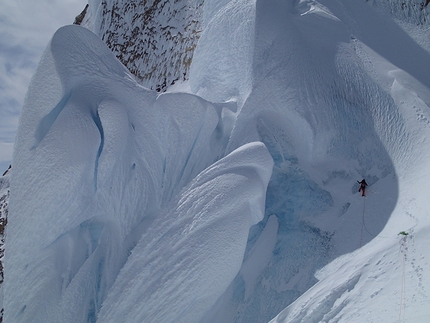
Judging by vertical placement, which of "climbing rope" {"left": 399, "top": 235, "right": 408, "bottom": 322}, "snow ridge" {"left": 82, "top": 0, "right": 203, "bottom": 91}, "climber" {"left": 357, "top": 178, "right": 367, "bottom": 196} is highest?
"snow ridge" {"left": 82, "top": 0, "right": 203, "bottom": 91}

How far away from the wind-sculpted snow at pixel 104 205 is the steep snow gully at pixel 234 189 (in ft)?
0.06

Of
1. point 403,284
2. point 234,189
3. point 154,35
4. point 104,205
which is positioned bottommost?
point 403,284

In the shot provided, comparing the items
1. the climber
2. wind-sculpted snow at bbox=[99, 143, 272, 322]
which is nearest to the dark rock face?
wind-sculpted snow at bbox=[99, 143, 272, 322]

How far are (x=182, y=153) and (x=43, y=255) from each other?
2.20m

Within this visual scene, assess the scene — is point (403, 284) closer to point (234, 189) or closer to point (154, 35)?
point (234, 189)

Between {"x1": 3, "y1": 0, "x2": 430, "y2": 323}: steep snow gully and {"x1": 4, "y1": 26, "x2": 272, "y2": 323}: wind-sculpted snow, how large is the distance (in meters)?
0.02

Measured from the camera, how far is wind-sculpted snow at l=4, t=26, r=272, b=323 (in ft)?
15.4

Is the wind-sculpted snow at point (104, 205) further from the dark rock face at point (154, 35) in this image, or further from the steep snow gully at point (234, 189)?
the dark rock face at point (154, 35)

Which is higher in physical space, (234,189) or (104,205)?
(234,189)

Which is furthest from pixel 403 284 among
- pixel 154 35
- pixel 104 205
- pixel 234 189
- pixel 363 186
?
pixel 154 35

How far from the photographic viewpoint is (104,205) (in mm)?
5047

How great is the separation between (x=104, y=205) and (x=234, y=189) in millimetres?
1632

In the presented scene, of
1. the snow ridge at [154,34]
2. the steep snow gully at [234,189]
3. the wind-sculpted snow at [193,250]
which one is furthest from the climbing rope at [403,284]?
the snow ridge at [154,34]

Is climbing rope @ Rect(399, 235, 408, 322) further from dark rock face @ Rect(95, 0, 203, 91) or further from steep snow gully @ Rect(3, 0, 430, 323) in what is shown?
dark rock face @ Rect(95, 0, 203, 91)
